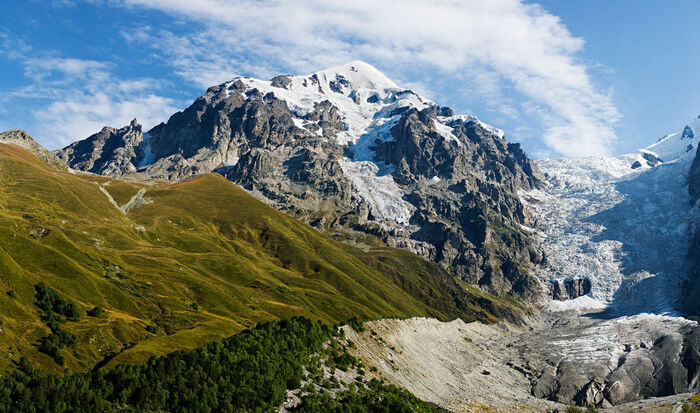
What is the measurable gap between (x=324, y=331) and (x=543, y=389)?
113m

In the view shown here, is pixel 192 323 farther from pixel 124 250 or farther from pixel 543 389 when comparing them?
pixel 543 389

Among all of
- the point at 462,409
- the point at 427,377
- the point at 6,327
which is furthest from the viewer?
the point at 427,377

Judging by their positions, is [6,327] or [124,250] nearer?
[6,327]

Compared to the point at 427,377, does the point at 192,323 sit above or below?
above

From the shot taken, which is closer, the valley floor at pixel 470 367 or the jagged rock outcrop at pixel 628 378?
the valley floor at pixel 470 367

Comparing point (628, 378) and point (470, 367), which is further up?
point (470, 367)

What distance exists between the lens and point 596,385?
498 feet

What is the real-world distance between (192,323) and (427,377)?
236 ft

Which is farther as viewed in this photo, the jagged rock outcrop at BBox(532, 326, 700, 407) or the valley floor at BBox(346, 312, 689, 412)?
the jagged rock outcrop at BBox(532, 326, 700, 407)

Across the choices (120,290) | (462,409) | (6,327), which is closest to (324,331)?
(462,409)

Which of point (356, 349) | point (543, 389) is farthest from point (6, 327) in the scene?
point (543, 389)

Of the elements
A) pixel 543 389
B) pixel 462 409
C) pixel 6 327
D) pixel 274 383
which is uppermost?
pixel 6 327

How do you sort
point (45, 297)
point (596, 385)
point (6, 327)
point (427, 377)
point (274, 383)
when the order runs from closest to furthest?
point (274, 383) < point (6, 327) < point (45, 297) < point (427, 377) < point (596, 385)

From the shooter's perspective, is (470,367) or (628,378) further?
(470,367)
